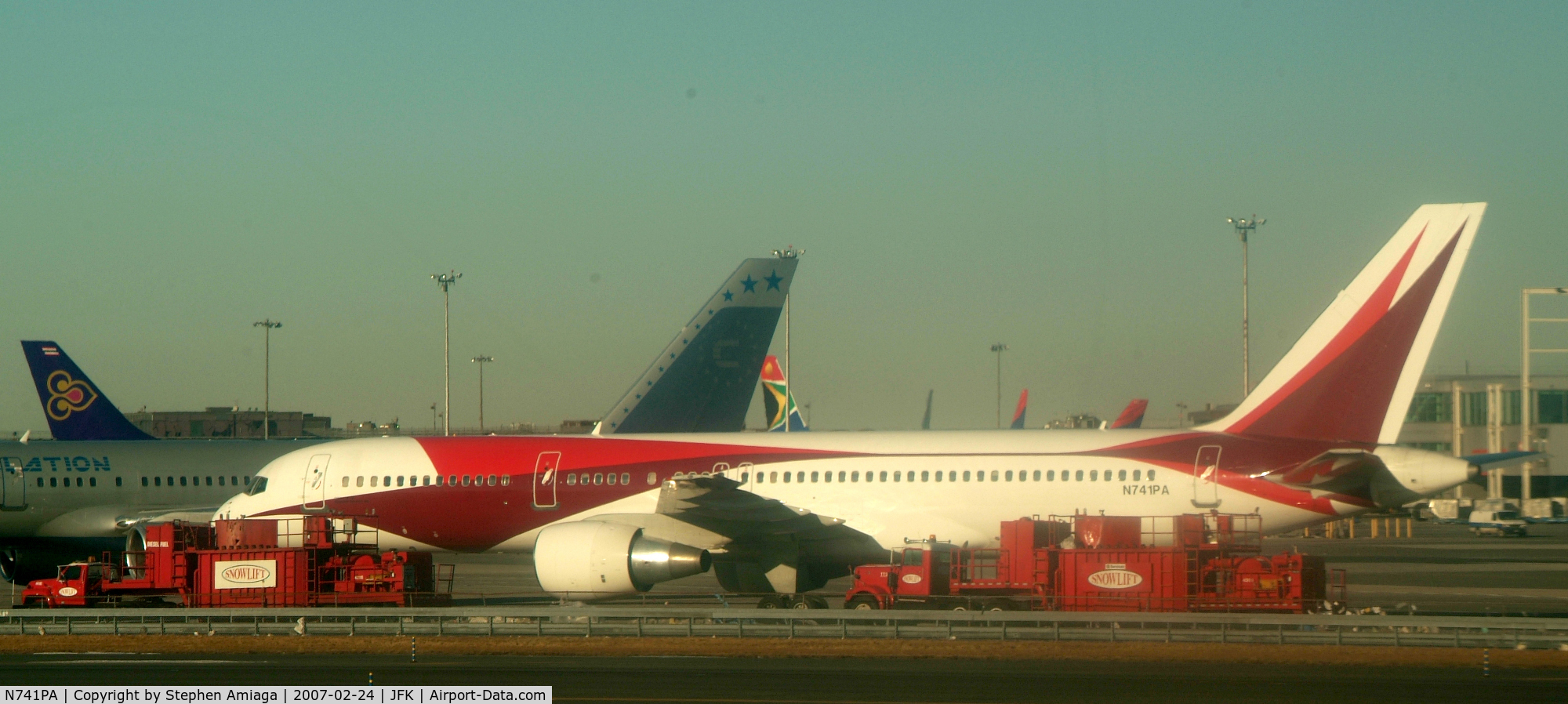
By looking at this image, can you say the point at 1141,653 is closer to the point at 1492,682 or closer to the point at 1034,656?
the point at 1034,656

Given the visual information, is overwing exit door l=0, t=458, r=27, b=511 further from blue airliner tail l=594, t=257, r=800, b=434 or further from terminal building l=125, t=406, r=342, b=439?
terminal building l=125, t=406, r=342, b=439

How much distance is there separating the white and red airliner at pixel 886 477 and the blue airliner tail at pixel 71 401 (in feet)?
60.0

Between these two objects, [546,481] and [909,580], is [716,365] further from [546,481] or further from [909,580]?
[909,580]

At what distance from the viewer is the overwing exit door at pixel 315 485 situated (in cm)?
2531

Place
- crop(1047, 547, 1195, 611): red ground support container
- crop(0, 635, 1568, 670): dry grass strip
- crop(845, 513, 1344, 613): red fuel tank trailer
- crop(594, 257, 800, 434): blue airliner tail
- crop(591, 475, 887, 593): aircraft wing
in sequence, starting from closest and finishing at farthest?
crop(0, 635, 1568, 670): dry grass strip → crop(845, 513, 1344, 613): red fuel tank trailer → crop(1047, 547, 1195, 611): red ground support container → crop(591, 475, 887, 593): aircraft wing → crop(594, 257, 800, 434): blue airliner tail

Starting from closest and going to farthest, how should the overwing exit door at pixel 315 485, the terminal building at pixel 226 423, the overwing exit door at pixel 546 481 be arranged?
the overwing exit door at pixel 546 481
the overwing exit door at pixel 315 485
the terminal building at pixel 226 423

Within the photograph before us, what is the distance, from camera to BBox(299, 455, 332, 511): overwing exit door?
83.0 ft

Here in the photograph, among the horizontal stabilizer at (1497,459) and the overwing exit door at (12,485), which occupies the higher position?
the horizontal stabilizer at (1497,459)

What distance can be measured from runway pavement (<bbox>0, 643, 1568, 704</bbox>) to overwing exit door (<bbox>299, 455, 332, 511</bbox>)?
8962 millimetres

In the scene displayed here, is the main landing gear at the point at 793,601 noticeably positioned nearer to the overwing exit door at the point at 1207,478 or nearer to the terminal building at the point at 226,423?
the overwing exit door at the point at 1207,478

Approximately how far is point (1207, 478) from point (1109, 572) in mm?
2517

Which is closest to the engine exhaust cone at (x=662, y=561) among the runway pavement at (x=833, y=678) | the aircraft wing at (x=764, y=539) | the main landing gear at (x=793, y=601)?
the aircraft wing at (x=764, y=539)

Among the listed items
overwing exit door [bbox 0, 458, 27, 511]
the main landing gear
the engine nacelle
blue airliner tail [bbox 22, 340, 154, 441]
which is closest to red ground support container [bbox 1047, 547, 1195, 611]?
the main landing gear

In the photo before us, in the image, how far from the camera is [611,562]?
2125 centimetres
